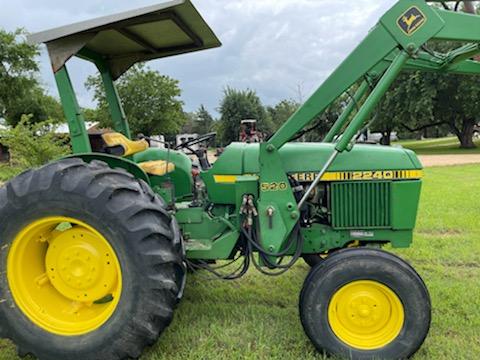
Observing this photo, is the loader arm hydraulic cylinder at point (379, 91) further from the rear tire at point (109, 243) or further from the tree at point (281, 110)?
the tree at point (281, 110)

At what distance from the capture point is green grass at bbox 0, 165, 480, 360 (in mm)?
2994

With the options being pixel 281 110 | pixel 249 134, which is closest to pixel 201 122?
pixel 281 110

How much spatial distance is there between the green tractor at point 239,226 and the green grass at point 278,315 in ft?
1.12

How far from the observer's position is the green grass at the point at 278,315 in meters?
2.99

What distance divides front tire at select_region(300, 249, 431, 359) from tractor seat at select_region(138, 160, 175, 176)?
1.62 metres

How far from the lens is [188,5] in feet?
9.91

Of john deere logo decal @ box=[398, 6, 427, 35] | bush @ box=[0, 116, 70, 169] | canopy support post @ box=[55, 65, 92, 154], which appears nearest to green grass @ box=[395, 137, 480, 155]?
bush @ box=[0, 116, 70, 169]

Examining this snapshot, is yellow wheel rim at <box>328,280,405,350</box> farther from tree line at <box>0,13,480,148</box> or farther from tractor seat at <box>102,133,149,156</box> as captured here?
tree line at <box>0,13,480,148</box>

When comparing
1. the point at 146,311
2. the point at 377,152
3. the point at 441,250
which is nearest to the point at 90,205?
the point at 146,311

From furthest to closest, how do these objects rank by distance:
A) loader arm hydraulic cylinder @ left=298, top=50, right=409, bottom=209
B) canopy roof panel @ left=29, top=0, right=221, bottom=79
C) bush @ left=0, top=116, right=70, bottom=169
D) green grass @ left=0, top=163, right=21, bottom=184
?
1. green grass @ left=0, top=163, right=21, bottom=184
2. bush @ left=0, top=116, right=70, bottom=169
3. canopy roof panel @ left=29, top=0, right=221, bottom=79
4. loader arm hydraulic cylinder @ left=298, top=50, right=409, bottom=209

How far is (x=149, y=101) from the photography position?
105 ft

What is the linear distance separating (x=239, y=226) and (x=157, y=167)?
0.98 metres

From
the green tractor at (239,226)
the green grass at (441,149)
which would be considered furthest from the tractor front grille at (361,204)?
the green grass at (441,149)

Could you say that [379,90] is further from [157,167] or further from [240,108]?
[240,108]
